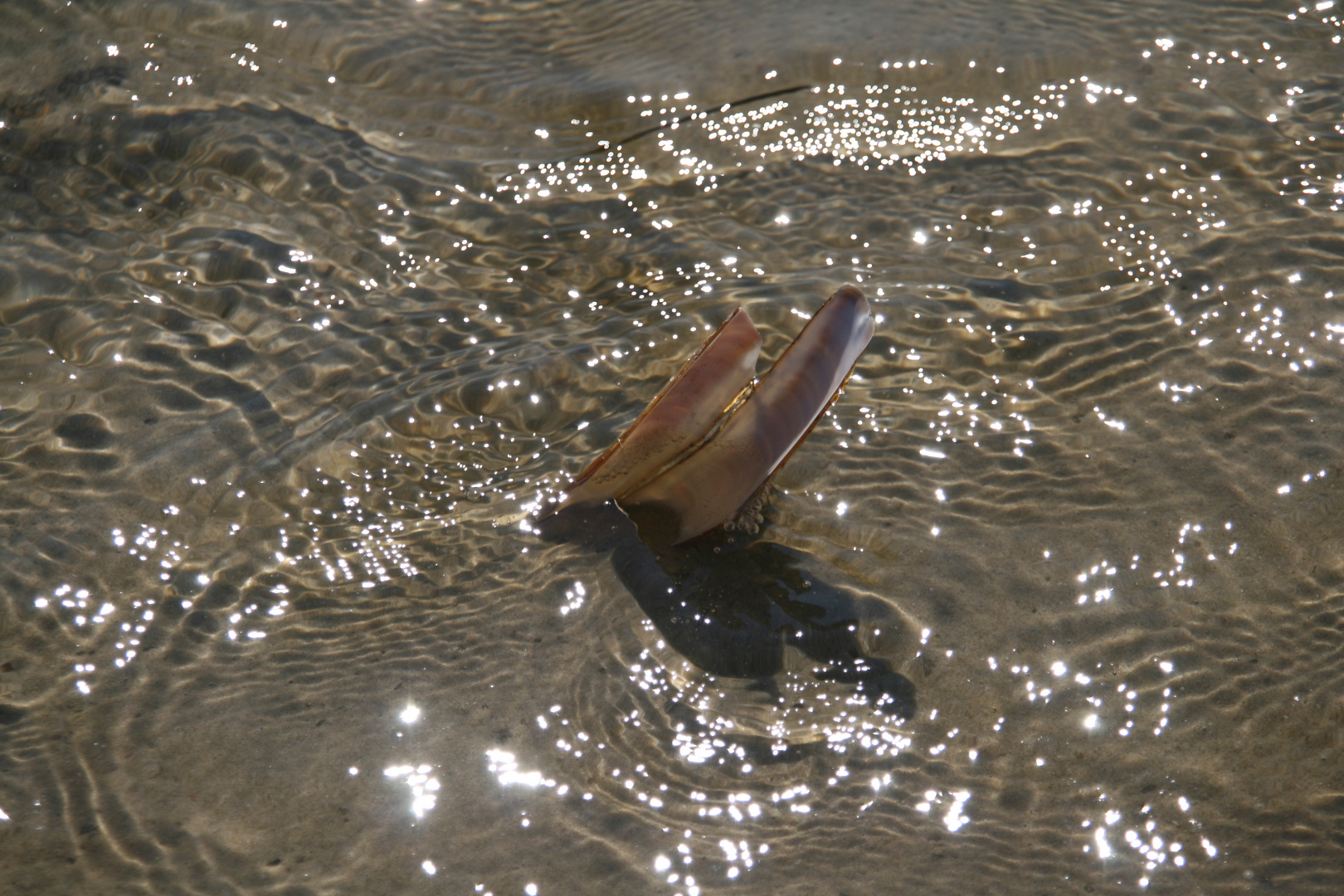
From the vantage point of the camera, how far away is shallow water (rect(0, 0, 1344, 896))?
2.04m

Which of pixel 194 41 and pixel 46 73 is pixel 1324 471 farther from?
pixel 46 73

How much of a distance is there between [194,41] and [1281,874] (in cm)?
444

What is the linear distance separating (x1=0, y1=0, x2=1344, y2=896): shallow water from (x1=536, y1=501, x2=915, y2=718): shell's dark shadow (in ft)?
0.05

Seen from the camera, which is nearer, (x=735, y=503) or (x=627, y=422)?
(x=735, y=503)

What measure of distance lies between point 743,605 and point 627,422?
2.28ft

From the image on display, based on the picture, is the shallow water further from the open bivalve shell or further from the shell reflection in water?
the open bivalve shell

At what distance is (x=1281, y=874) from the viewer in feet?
6.35

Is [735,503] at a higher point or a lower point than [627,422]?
lower

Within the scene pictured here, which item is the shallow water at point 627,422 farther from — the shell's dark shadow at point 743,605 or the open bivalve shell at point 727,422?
the open bivalve shell at point 727,422

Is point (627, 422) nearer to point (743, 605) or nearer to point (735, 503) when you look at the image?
point (735, 503)

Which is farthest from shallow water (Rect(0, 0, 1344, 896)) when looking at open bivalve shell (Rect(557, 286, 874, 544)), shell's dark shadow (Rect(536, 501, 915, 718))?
open bivalve shell (Rect(557, 286, 874, 544))

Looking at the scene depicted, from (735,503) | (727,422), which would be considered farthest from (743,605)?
(727,422)

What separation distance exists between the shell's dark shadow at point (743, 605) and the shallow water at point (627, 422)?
0.6 inches

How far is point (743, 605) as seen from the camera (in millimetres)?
2352
